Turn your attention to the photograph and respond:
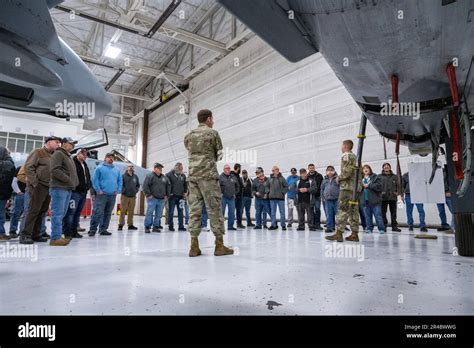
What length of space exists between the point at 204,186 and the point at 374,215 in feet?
14.1

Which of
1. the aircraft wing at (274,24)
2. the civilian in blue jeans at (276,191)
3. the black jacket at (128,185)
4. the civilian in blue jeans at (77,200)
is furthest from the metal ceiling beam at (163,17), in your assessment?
the aircraft wing at (274,24)

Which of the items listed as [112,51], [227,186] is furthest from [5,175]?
[112,51]

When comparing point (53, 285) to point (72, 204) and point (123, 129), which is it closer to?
point (72, 204)

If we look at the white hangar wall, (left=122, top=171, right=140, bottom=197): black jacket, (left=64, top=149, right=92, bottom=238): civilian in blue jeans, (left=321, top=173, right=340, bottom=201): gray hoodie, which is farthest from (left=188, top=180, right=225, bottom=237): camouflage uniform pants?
the white hangar wall

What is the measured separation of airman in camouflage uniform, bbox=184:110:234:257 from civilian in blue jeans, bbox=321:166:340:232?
3.63 metres

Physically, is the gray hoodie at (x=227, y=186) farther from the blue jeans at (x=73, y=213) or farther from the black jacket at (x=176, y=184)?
the blue jeans at (x=73, y=213)

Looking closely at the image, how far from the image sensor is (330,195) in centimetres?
602

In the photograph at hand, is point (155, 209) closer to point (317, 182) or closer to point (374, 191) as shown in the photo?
point (317, 182)

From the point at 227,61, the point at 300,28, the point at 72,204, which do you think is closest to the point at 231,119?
the point at 227,61

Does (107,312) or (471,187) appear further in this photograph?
(471,187)

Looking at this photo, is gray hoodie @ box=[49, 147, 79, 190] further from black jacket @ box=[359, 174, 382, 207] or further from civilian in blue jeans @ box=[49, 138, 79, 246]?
black jacket @ box=[359, 174, 382, 207]

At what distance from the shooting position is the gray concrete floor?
143 cm

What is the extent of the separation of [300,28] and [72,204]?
4.49 m
